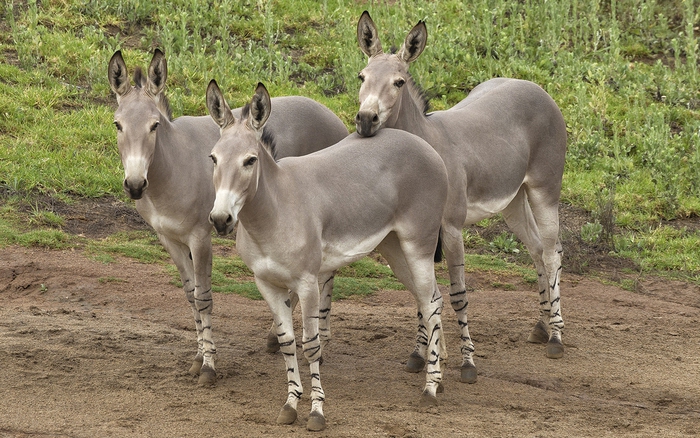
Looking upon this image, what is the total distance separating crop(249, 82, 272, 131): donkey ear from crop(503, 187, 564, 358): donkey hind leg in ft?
11.8

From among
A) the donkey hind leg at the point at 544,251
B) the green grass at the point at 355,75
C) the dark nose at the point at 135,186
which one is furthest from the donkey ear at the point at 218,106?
the green grass at the point at 355,75

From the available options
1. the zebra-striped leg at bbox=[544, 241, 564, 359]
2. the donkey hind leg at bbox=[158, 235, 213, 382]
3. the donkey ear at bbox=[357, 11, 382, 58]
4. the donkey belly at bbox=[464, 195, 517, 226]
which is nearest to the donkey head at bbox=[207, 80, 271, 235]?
the donkey hind leg at bbox=[158, 235, 213, 382]

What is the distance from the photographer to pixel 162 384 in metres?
7.33

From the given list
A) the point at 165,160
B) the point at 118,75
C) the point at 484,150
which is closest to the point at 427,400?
the point at 484,150

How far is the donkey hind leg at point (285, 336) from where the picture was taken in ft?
→ 21.1

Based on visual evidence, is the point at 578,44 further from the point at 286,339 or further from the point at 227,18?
the point at 286,339

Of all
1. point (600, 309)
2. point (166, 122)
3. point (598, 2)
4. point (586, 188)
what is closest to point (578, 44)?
point (598, 2)

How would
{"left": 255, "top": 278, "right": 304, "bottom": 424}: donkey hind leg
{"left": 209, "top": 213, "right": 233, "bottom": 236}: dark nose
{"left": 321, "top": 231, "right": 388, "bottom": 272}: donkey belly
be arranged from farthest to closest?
{"left": 321, "top": 231, "right": 388, "bottom": 272}: donkey belly → {"left": 255, "top": 278, "right": 304, "bottom": 424}: donkey hind leg → {"left": 209, "top": 213, "right": 233, "bottom": 236}: dark nose

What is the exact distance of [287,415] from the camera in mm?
6473

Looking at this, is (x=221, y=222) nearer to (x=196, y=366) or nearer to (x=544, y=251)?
(x=196, y=366)

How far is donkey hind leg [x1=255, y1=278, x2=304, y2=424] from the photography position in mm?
6422

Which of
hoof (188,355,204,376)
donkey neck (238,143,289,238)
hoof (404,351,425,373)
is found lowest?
hoof (404,351,425,373)

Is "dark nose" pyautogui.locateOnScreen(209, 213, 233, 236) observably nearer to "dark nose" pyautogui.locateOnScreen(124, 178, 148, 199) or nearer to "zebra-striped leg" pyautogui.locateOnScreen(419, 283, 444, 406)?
"dark nose" pyautogui.locateOnScreen(124, 178, 148, 199)

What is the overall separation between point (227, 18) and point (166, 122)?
927 cm
